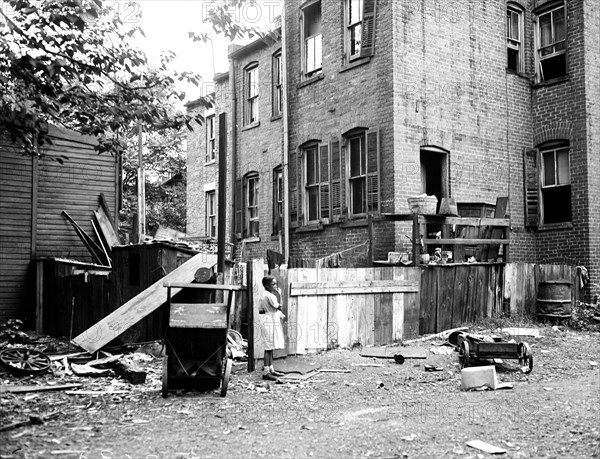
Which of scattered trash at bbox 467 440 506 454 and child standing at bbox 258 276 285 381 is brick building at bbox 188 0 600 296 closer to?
child standing at bbox 258 276 285 381

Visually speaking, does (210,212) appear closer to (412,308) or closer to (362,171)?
(362,171)

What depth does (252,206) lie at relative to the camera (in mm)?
20516

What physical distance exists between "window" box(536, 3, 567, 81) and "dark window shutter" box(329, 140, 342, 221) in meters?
6.04

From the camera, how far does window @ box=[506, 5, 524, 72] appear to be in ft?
56.4

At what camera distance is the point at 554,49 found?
678 inches

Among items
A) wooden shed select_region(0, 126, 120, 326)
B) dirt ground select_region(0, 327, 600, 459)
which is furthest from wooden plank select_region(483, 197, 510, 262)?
wooden shed select_region(0, 126, 120, 326)

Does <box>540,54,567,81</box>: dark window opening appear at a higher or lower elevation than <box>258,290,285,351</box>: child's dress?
higher

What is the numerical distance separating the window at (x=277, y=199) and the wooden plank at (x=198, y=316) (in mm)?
10494

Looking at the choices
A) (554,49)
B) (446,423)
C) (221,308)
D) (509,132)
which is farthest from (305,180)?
(446,423)

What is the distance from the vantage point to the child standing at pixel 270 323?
9727 mm

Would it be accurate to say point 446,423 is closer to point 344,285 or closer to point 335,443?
point 335,443

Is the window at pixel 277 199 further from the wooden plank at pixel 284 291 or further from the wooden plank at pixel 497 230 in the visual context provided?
the wooden plank at pixel 284 291

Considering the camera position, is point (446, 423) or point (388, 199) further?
point (388, 199)

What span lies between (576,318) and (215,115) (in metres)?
15.1
